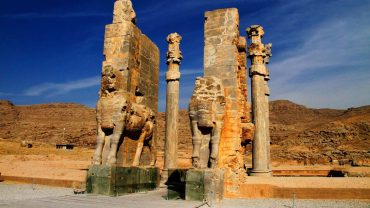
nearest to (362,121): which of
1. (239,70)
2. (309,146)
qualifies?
(309,146)

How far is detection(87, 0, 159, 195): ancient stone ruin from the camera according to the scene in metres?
7.09

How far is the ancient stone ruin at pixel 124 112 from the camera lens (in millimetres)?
7090

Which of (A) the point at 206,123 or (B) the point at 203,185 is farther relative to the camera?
(A) the point at 206,123

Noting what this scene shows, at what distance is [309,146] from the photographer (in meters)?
39.3

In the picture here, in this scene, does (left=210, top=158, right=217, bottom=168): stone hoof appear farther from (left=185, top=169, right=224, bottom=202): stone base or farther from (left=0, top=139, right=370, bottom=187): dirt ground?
(left=0, top=139, right=370, bottom=187): dirt ground

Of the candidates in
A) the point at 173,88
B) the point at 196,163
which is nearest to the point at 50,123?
the point at 173,88

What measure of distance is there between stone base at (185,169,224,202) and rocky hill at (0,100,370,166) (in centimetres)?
1841

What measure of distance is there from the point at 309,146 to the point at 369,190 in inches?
1350

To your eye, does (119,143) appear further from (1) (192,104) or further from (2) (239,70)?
(2) (239,70)

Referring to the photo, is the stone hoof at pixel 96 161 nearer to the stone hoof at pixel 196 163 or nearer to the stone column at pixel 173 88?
the stone hoof at pixel 196 163

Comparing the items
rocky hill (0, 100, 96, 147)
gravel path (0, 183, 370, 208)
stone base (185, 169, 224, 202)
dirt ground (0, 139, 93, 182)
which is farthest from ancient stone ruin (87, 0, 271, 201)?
rocky hill (0, 100, 96, 147)

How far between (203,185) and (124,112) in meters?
2.46

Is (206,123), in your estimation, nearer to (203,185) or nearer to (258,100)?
(203,185)

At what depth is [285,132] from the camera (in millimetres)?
52531
